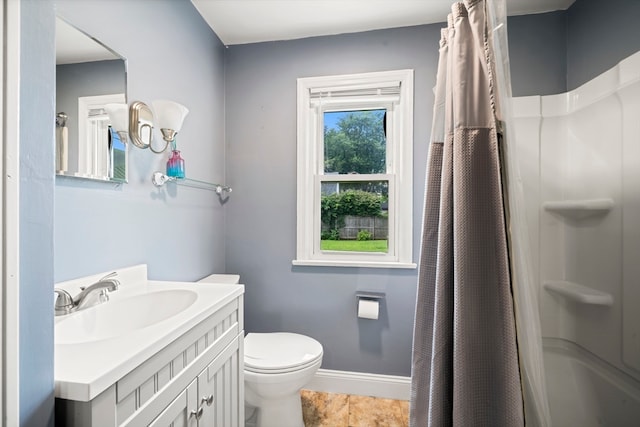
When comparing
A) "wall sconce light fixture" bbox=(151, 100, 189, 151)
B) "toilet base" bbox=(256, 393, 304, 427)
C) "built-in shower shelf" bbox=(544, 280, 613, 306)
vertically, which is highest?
"wall sconce light fixture" bbox=(151, 100, 189, 151)

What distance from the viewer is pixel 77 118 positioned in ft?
3.28

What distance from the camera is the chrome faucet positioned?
2.87 feet

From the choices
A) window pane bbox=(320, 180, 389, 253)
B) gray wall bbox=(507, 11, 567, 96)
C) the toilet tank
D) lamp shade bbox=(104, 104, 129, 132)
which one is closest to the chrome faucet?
lamp shade bbox=(104, 104, 129, 132)

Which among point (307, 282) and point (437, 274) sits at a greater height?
point (437, 274)

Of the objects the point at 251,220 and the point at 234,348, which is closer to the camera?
the point at 234,348

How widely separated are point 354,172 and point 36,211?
67.9 inches

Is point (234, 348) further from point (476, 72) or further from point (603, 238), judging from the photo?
point (603, 238)

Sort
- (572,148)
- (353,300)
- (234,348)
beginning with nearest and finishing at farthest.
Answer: (234,348)
(572,148)
(353,300)

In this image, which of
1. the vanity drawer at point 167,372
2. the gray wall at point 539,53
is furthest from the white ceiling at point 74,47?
the gray wall at point 539,53

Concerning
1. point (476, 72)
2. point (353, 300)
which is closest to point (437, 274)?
point (476, 72)

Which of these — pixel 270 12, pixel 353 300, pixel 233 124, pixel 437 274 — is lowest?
pixel 353 300

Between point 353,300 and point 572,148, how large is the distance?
1500 millimetres

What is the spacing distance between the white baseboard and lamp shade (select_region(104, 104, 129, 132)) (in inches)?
72.2

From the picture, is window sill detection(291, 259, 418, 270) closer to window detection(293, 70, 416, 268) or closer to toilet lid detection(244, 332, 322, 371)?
window detection(293, 70, 416, 268)
